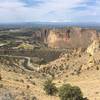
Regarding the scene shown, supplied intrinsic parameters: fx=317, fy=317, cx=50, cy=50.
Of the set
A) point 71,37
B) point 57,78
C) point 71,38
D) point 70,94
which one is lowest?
point 71,38

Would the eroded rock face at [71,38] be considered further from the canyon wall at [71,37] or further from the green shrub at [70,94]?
the green shrub at [70,94]

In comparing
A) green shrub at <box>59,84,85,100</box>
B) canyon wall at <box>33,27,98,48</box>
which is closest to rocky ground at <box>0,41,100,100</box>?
green shrub at <box>59,84,85,100</box>

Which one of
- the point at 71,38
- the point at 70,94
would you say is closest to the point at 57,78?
the point at 70,94

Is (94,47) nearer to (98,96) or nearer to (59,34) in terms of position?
(98,96)

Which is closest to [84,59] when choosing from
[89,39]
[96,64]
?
[96,64]

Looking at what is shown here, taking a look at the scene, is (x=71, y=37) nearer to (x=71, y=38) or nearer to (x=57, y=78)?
(x=71, y=38)

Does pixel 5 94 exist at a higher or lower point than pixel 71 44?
higher

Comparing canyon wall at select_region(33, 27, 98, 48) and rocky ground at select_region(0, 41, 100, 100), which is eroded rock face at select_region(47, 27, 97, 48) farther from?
rocky ground at select_region(0, 41, 100, 100)
